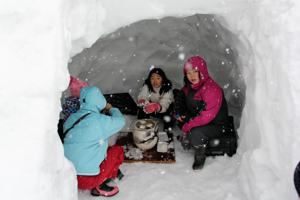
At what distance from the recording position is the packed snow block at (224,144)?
5098mm

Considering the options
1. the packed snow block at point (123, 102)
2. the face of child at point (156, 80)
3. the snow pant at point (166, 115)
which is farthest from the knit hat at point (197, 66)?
the packed snow block at point (123, 102)

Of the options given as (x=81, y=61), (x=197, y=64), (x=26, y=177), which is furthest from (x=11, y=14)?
(x=81, y=61)

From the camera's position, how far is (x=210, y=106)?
496cm

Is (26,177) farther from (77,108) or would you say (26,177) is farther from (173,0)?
(173,0)

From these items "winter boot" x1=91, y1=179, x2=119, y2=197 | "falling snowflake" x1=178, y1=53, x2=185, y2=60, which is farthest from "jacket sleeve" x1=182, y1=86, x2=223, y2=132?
"falling snowflake" x1=178, y1=53, x2=185, y2=60

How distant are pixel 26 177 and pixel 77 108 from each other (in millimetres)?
1567

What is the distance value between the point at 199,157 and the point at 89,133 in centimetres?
142

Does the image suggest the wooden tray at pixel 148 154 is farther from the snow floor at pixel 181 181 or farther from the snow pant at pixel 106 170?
the snow pant at pixel 106 170

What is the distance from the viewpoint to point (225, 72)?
6.62 meters

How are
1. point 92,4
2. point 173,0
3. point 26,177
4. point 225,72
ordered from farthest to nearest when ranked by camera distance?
point 225,72
point 173,0
point 92,4
point 26,177

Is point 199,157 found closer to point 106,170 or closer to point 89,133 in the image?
point 106,170

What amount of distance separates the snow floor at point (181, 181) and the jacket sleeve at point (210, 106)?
505 millimetres

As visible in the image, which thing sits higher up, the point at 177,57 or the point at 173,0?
the point at 173,0

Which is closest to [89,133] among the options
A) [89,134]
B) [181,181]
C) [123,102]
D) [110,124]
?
[89,134]
